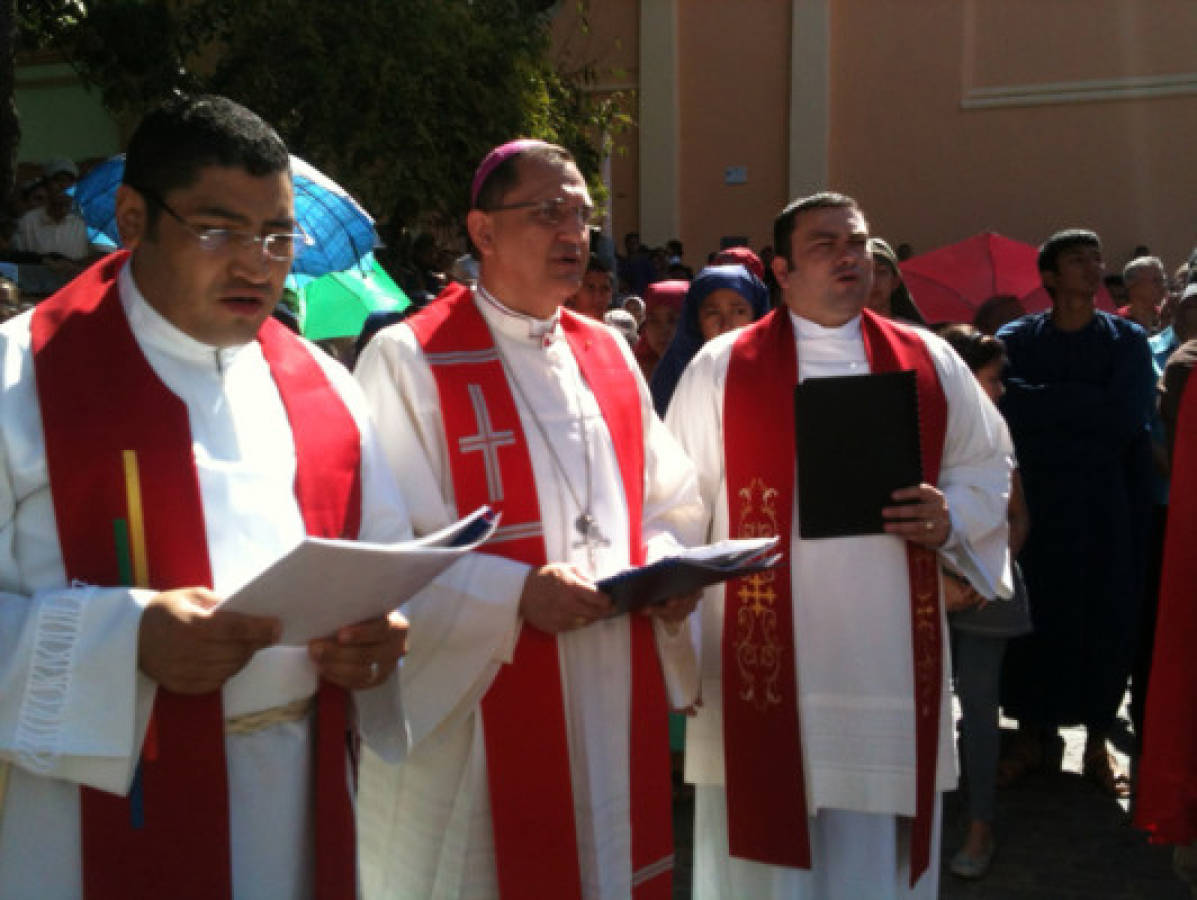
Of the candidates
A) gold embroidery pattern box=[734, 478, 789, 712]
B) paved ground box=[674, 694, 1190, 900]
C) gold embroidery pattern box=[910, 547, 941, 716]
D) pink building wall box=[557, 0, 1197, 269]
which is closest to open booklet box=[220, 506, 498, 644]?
gold embroidery pattern box=[734, 478, 789, 712]

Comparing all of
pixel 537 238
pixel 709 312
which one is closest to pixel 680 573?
pixel 537 238

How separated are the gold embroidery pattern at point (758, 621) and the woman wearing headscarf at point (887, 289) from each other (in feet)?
5.31

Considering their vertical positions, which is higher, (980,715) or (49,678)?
(49,678)

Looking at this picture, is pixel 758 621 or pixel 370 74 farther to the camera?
pixel 370 74

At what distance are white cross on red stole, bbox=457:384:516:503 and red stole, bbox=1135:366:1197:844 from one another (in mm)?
2061

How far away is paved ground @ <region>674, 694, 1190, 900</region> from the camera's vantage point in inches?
198

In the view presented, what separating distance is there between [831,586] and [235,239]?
2.09m

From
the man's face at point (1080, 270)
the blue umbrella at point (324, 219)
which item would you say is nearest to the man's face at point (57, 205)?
the blue umbrella at point (324, 219)

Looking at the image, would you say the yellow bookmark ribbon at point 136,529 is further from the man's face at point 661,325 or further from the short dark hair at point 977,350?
the man's face at point 661,325

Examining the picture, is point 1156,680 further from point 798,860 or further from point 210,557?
point 210,557

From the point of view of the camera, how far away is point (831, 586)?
4.00 metres

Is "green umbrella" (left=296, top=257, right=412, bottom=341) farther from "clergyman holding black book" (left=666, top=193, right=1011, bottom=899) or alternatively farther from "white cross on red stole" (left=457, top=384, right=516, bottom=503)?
"white cross on red stole" (left=457, top=384, right=516, bottom=503)

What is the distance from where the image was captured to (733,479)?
4160 millimetres

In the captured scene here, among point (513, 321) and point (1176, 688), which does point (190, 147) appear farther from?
point (1176, 688)
